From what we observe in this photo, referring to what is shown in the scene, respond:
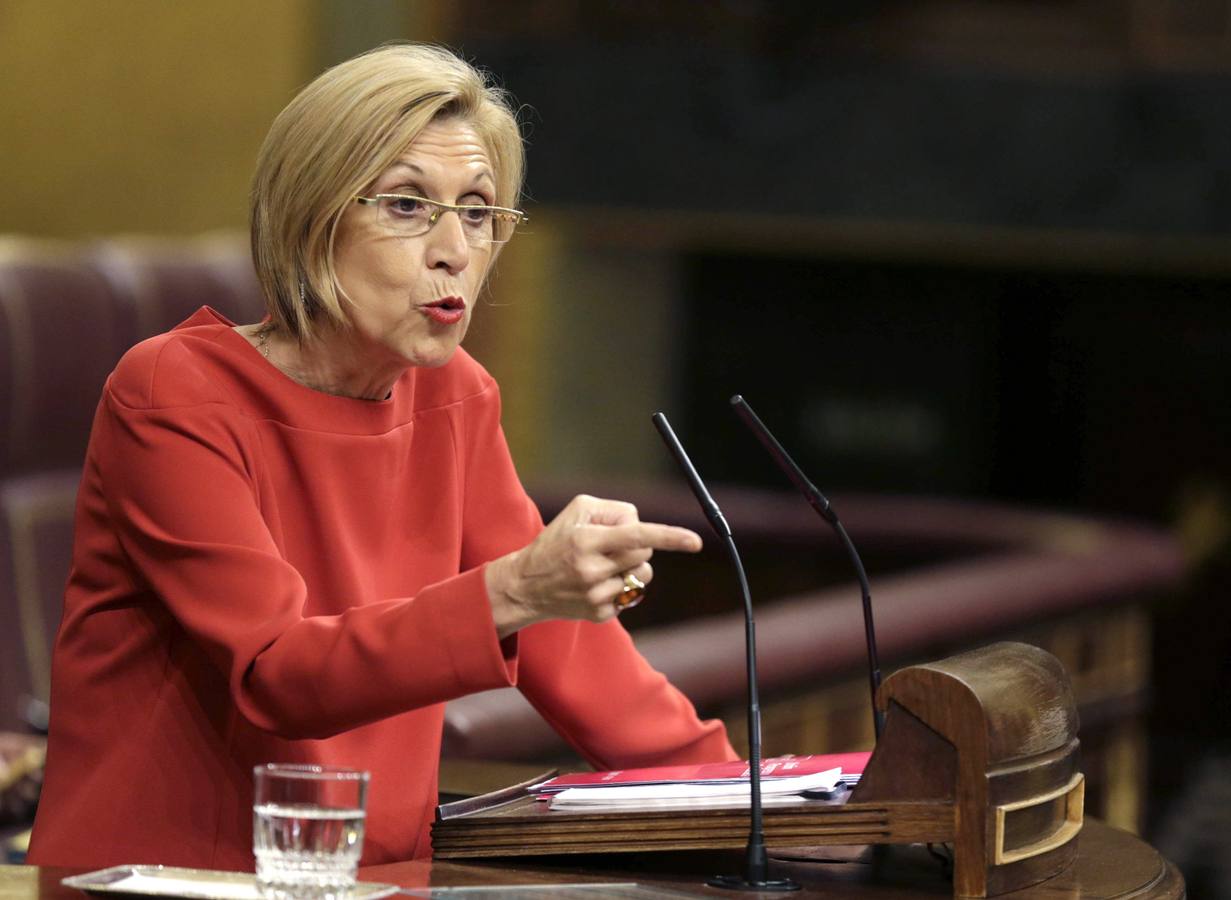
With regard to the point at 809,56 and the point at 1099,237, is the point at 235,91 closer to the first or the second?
the point at 809,56

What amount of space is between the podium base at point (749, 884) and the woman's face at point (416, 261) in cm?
47

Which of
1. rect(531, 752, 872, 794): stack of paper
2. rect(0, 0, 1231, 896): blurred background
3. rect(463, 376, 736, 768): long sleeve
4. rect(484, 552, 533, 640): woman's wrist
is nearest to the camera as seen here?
rect(484, 552, 533, 640): woman's wrist

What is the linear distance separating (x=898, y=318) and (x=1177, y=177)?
4.84ft

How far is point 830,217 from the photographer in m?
6.29

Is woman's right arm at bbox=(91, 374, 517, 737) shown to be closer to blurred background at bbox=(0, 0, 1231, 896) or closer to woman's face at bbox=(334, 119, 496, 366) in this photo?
woman's face at bbox=(334, 119, 496, 366)

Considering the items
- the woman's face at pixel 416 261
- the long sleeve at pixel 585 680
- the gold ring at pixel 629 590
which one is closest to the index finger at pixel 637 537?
the gold ring at pixel 629 590

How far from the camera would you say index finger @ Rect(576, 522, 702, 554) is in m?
1.29

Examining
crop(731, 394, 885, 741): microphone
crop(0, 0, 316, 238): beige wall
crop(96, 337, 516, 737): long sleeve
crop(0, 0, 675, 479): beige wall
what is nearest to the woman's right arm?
crop(96, 337, 516, 737): long sleeve

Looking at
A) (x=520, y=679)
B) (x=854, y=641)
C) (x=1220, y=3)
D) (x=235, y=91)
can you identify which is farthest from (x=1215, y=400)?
(x=520, y=679)

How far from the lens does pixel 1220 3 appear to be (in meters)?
6.00

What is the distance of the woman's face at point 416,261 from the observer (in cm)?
158

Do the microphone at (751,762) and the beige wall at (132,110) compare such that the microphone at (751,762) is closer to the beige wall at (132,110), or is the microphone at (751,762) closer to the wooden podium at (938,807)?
the wooden podium at (938,807)

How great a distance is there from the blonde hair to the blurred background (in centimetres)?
416

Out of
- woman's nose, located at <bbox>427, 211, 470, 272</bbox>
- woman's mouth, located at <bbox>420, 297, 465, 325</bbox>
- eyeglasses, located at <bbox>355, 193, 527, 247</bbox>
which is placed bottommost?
woman's mouth, located at <bbox>420, 297, 465, 325</bbox>
